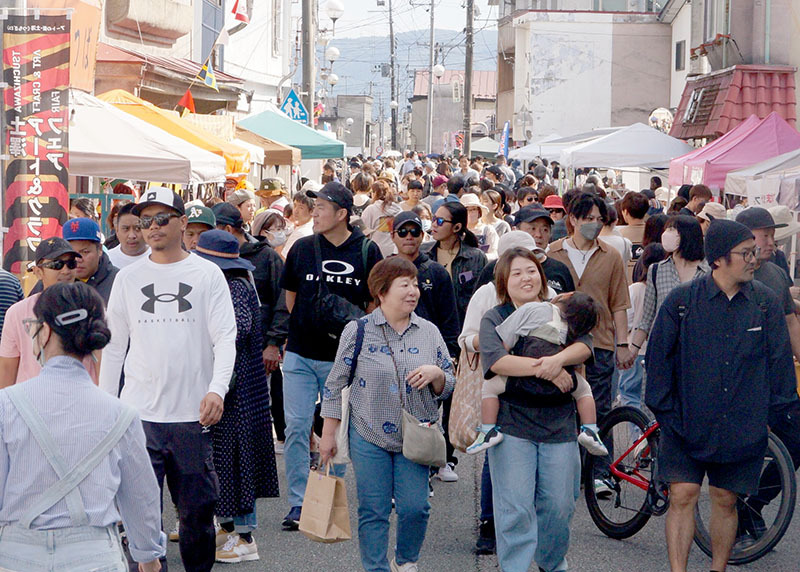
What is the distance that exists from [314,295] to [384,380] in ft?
5.11

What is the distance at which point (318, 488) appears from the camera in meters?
5.34

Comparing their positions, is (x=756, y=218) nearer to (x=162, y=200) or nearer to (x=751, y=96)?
(x=162, y=200)

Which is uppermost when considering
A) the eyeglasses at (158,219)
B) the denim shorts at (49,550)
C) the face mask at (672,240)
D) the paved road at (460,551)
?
the eyeglasses at (158,219)

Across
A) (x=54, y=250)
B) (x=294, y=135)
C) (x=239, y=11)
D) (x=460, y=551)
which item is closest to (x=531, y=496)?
(x=460, y=551)

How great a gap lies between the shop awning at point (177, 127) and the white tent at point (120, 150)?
184 centimetres

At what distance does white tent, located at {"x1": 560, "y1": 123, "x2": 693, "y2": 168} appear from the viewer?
18.5 metres

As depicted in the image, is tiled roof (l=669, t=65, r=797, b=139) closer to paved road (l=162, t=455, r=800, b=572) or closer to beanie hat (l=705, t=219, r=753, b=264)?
paved road (l=162, t=455, r=800, b=572)

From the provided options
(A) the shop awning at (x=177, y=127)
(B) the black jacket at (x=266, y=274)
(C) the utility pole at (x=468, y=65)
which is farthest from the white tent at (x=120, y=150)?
(C) the utility pole at (x=468, y=65)

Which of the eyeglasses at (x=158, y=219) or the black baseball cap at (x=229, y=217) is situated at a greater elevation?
the eyeglasses at (x=158, y=219)

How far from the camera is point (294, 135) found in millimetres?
20797

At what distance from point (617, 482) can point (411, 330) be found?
7.11ft

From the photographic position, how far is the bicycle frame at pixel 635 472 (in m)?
6.70

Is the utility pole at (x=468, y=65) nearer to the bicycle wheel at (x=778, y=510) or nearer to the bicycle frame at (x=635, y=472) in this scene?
the bicycle frame at (x=635, y=472)

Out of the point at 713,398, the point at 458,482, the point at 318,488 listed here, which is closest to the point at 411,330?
the point at 318,488
